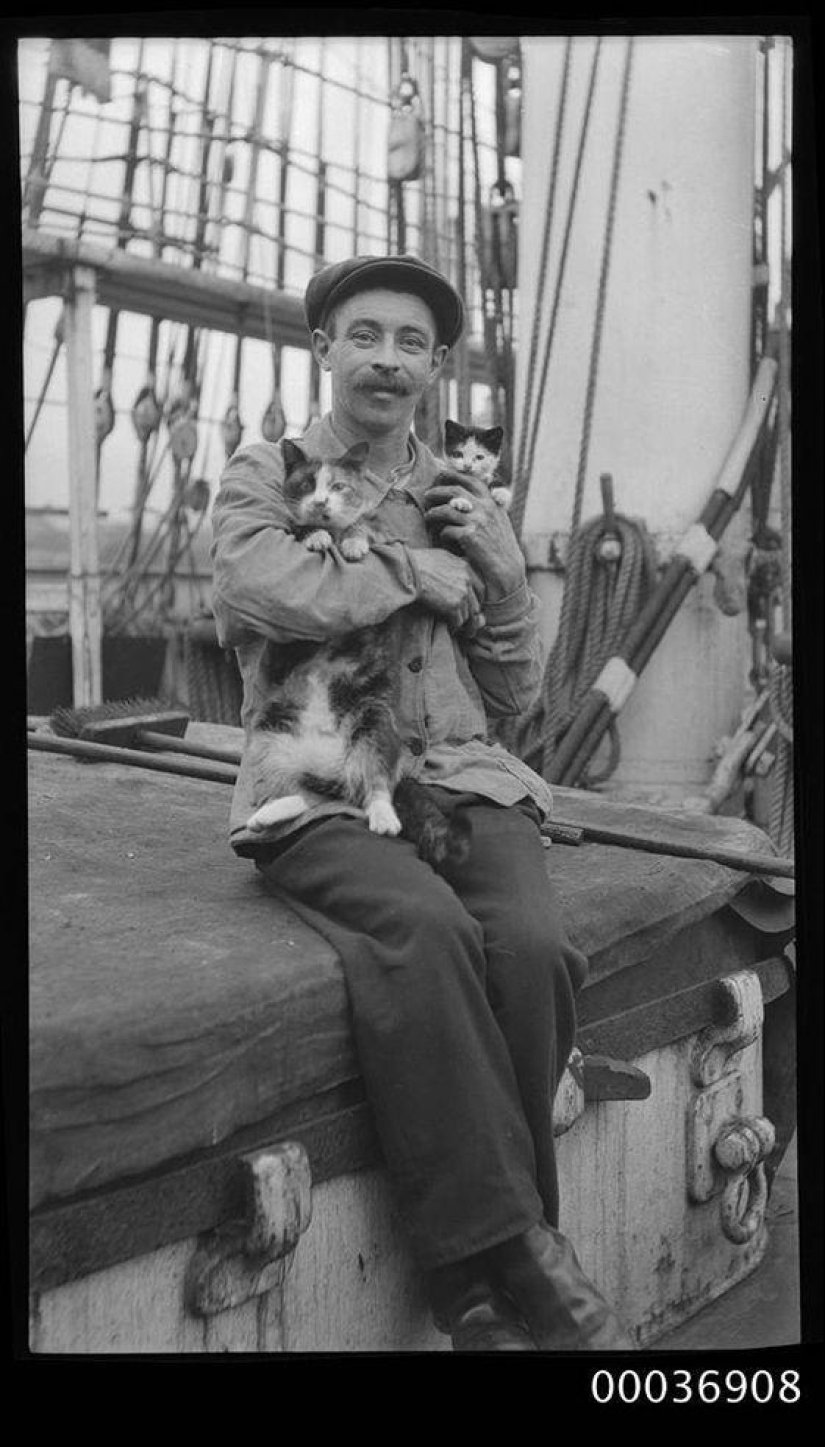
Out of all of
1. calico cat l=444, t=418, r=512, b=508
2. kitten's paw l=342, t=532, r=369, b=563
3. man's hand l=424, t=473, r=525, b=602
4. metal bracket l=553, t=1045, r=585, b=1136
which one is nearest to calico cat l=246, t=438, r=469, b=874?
kitten's paw l=342, t=532, r=369, b=563

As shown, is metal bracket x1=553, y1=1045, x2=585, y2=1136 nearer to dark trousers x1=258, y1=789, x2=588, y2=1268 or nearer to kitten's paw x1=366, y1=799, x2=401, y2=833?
dark trousers x1=258, y1=789, x2=588, y2=1268

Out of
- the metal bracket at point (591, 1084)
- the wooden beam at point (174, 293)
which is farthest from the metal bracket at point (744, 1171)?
the wooden beam at point (174, 293)

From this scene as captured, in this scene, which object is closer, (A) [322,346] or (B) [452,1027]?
(B) [452,1027]

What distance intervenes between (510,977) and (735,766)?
1026 millimetres

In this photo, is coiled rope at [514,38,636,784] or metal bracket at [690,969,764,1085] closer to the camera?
metal bracket at [690,969,764,1085]

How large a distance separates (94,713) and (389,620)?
110 cm

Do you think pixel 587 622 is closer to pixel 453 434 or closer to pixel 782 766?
pixel 782 766

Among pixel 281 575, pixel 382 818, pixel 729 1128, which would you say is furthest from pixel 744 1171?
pixel 281 575

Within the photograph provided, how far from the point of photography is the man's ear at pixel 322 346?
2256 millimetres

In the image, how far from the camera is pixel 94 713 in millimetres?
3123

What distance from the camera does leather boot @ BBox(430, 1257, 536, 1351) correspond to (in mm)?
1978

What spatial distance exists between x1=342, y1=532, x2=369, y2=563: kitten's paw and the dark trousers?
1.34 ft

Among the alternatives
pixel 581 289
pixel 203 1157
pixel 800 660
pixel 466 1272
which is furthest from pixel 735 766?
pixel 203 1157

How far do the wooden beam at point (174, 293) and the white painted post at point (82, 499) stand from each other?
0.05 metres
